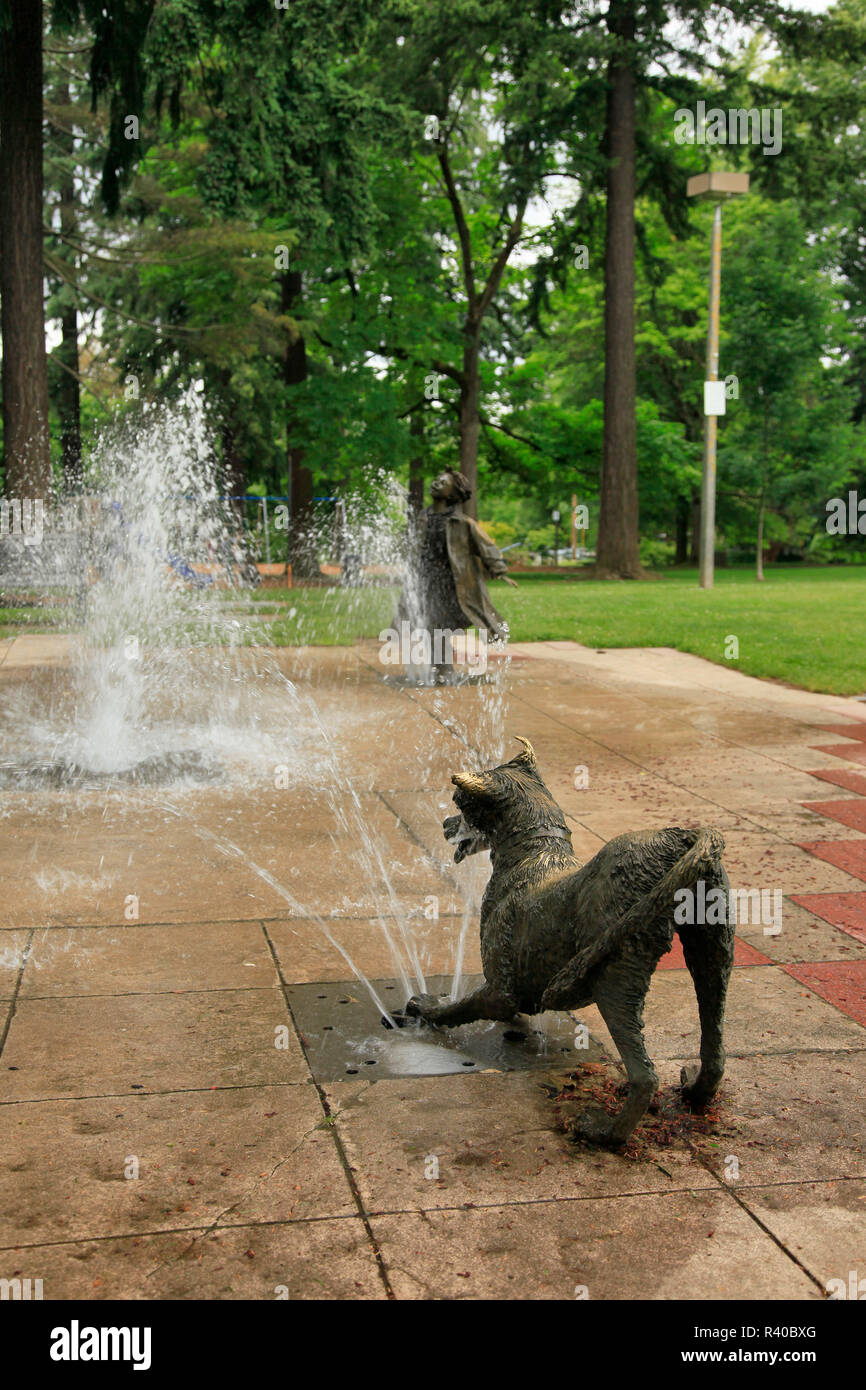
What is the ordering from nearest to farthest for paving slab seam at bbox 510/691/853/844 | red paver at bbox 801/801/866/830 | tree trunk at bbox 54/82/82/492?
paving slab seam at bbox 510/691/853/844
red paver at bbox 801/801/866/830
tree trunk at bbox 54/82/82/492

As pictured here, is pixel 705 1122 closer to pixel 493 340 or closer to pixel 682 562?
pixel 493 340

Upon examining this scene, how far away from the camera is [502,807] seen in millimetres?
4117

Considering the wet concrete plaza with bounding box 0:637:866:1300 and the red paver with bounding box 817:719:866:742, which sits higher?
the red paver with bounding box 817:719:866:742

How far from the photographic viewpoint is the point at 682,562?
Result: 4128 cm

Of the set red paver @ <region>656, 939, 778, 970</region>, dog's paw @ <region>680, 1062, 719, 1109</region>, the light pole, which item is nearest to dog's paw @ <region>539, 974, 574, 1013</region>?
dog's paw @ <region>680, 1062, 719, 1109</region>

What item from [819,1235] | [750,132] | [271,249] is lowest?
[819,1235]

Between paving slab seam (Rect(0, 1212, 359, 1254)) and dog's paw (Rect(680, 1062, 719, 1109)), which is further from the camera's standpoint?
dog's paw (Rect(680, 1062, 719, 1109))

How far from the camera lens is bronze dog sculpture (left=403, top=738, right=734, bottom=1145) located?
3.42 metres

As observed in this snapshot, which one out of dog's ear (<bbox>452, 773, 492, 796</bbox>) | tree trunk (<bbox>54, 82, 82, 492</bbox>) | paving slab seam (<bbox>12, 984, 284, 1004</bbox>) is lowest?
paving slab seam (<bbox>12, 984, 284, 1004</bbox>)

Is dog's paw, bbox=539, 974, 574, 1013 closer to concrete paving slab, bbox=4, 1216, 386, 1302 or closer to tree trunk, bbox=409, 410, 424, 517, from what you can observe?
concrete paving slab, bbox=4, 1216, 386, 1302

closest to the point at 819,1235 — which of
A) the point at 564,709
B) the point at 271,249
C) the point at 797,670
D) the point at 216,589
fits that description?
the point at 564,709

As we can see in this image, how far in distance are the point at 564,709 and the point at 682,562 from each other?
3163 cm

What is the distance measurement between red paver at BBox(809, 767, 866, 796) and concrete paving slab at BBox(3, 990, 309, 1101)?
4.73 m

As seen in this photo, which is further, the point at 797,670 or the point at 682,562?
the point at 682,562
